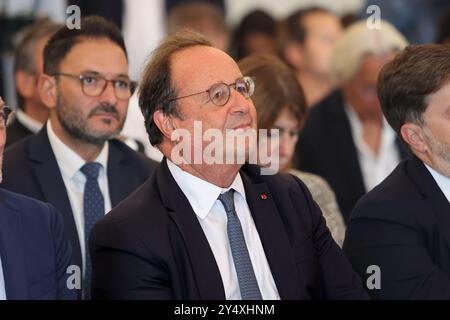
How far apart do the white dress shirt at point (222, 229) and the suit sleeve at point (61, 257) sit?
407 millimetres

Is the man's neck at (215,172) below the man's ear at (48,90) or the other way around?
below

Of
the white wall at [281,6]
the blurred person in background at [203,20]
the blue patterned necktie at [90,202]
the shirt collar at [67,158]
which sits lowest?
the blue patterned necktie at [90,202]

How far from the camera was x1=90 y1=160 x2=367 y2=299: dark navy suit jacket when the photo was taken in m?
A: 3.15

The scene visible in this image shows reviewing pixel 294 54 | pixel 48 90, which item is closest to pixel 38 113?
pixel 48 90

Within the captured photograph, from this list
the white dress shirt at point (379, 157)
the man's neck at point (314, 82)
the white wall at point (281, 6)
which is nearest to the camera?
the white dress shirt at point (379, 157)

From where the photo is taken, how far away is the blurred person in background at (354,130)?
5488 mm

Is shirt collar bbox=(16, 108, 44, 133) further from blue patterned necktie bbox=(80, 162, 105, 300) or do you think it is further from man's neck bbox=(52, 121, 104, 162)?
blue patterned necktie bbox=(80, 162, 105, 300)

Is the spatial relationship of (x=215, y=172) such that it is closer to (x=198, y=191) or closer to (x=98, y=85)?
(x=198, y=191)

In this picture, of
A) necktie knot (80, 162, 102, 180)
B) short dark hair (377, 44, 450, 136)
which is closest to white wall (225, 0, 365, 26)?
necktie knot (80, 162, 102, 180)

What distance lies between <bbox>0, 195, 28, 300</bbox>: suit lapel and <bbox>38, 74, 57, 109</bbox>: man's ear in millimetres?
1068

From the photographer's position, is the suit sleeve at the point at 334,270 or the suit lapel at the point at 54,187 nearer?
the suit sleeve at the point at 334,270

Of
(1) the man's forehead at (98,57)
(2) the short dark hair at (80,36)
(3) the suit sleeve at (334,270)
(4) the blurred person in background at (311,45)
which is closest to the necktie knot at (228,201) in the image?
(3) the suit sleeve at (334,270)

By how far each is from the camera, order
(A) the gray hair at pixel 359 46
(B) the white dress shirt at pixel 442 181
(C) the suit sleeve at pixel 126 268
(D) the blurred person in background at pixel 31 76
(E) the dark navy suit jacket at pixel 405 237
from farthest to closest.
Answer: (A) the gray hair at pixel 359 46 → (D) the blurred person in background at pixel 31 76 → (B) the white dress shirt at pixel 442 181 → (E) the dark navy suit jacket at pixel 405 237 → (C) the suit sleeve at pixel 126 268

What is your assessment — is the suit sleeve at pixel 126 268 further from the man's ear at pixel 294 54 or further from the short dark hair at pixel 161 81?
the man's ear at pixel 294 54
